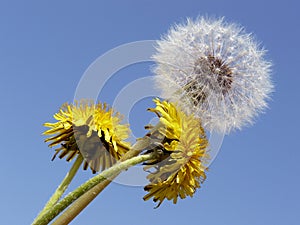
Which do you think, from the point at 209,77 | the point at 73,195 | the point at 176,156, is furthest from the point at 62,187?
the point at 209,77

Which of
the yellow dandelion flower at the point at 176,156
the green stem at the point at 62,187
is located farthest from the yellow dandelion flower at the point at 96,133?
the yellow dandelion flower at the point at 176,156

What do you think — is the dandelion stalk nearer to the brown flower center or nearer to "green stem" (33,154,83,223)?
"green stem" (33,154,83,223)

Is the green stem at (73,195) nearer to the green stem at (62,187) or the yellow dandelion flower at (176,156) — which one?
the green stem at (62,187)

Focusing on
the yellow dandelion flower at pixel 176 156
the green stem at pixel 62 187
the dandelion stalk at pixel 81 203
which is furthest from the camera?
the yellow dandelion flower at pixel 176 156

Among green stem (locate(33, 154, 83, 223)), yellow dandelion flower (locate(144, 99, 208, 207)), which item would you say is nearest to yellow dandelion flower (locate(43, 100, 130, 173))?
green stem (locate(33, 154, 83, 223))

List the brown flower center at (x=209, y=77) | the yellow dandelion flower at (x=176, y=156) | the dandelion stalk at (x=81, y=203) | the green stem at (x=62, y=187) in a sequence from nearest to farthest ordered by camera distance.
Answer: the dandelion stalk at (x=81, y=203) → the green stem at (x=62, y=187) → the yellow dandelion flower at (x=176, y=156) → the brown flower center at (x=209, y=77)

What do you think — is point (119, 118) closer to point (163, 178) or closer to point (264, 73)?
point (163, 178)
